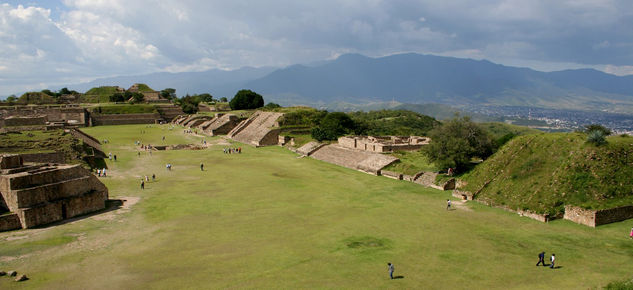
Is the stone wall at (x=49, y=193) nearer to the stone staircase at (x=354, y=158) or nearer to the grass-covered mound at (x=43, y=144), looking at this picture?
the grass-covered mound at (x=43, y=144)

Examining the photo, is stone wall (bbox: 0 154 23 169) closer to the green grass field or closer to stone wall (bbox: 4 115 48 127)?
the green grass field

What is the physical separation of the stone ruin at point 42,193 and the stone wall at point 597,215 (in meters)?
26.1

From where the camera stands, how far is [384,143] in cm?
4222

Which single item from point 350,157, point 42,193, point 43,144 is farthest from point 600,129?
point 43,144

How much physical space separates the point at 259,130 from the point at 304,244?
44220mm

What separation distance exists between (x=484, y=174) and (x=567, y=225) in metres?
7.02

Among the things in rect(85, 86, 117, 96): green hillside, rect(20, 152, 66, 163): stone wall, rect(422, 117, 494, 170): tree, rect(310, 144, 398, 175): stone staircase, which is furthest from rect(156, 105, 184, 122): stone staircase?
rect(422, 117, 494, 170): tree

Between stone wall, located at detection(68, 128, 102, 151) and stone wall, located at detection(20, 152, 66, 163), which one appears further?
stone wall, located at detection(68, 128, 102, 151)

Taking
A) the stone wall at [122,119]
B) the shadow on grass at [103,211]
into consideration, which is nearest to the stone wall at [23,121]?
the stone wall at [122,119]

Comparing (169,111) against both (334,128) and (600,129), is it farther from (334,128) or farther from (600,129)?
(600,129)

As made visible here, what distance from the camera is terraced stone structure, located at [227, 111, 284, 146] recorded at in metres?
55.7

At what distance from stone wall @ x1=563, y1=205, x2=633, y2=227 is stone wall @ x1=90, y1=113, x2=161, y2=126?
3112 inches

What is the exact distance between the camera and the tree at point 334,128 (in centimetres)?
5141

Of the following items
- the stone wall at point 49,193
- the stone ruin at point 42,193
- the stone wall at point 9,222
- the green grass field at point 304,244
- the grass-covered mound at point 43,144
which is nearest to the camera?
the green grass field at point 304,244
